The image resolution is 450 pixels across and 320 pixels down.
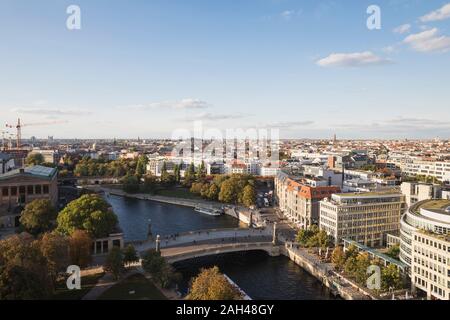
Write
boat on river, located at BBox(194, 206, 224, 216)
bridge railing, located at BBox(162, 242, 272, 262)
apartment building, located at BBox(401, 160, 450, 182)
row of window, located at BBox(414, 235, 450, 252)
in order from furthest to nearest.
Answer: apartment building, located at BBox(401, 160, 450, 182) → boat on river, located at BBox(194, 206, 224, 216) → bridge railing, located at BBox(162, 242, 272, 262) → row of window, located at BBox(414, 235, 450, 252)

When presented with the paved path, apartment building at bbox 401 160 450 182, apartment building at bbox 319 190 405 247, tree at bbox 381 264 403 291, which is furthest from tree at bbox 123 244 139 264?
apartment building at bbox 401 160 450 182

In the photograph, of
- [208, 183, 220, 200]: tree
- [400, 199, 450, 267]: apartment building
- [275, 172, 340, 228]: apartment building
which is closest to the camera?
[400, 199, 450, 267]: apartment building

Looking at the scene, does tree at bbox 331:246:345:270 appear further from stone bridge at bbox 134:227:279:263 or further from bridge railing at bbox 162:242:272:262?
bridge railing at bbox 162:242:272:262

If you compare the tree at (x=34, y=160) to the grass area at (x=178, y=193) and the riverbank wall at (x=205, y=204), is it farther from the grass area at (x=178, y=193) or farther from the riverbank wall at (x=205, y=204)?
the grass area at (x=178, y=193)

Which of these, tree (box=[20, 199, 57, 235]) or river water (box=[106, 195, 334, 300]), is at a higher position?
tree (box=[20, 199, 57, 235])

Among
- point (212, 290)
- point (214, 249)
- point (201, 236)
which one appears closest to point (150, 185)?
point (201, 236)
